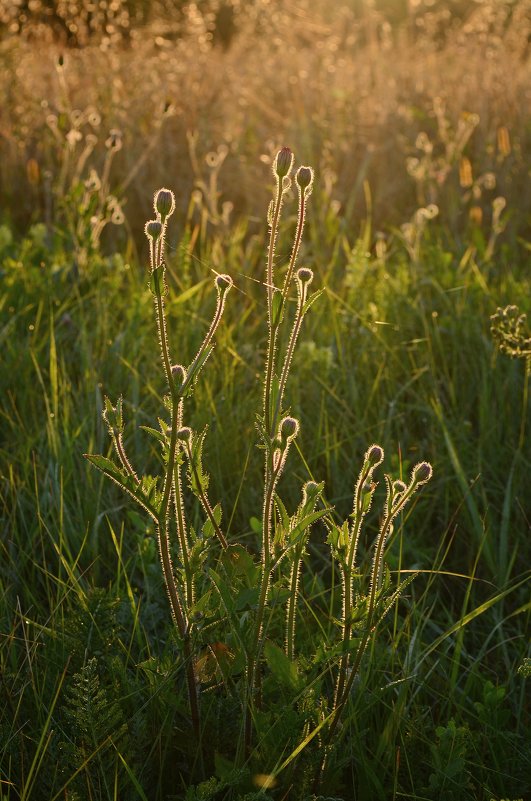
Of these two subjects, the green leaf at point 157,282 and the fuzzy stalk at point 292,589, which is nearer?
the green leaf at point 157,282

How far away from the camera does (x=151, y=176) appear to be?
457cm

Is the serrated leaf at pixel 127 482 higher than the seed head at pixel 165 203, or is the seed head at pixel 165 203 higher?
the seed head at pixel 165 203

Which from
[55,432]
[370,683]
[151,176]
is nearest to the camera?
[370,683]

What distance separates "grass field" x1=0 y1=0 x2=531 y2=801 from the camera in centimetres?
136

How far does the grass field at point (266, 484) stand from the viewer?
4.45 feet

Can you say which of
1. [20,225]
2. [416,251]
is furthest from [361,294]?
[20,225]

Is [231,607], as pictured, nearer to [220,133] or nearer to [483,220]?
[483,220]

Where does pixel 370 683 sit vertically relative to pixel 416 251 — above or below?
below

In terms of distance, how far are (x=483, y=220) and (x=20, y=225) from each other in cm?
217

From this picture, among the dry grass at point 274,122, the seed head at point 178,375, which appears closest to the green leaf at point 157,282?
the seed head at point 178,375

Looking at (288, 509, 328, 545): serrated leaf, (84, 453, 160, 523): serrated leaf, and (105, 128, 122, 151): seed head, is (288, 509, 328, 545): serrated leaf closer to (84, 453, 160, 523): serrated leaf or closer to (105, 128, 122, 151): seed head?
(84, 453, 160, 523): serrated leaf

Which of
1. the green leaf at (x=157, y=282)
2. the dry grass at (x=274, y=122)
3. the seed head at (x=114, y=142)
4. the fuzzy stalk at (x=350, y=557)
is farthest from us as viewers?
the dry grass at (x=274, y=122)

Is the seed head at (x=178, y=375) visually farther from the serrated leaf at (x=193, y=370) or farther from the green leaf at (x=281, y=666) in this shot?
the green leaf at (x=281, y=666)

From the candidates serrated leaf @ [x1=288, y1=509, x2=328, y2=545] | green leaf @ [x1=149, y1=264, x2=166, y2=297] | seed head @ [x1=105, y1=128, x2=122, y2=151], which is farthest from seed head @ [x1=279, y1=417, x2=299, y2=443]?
seed head @ [x1=105, y1=128, x2=122, y2=151]
